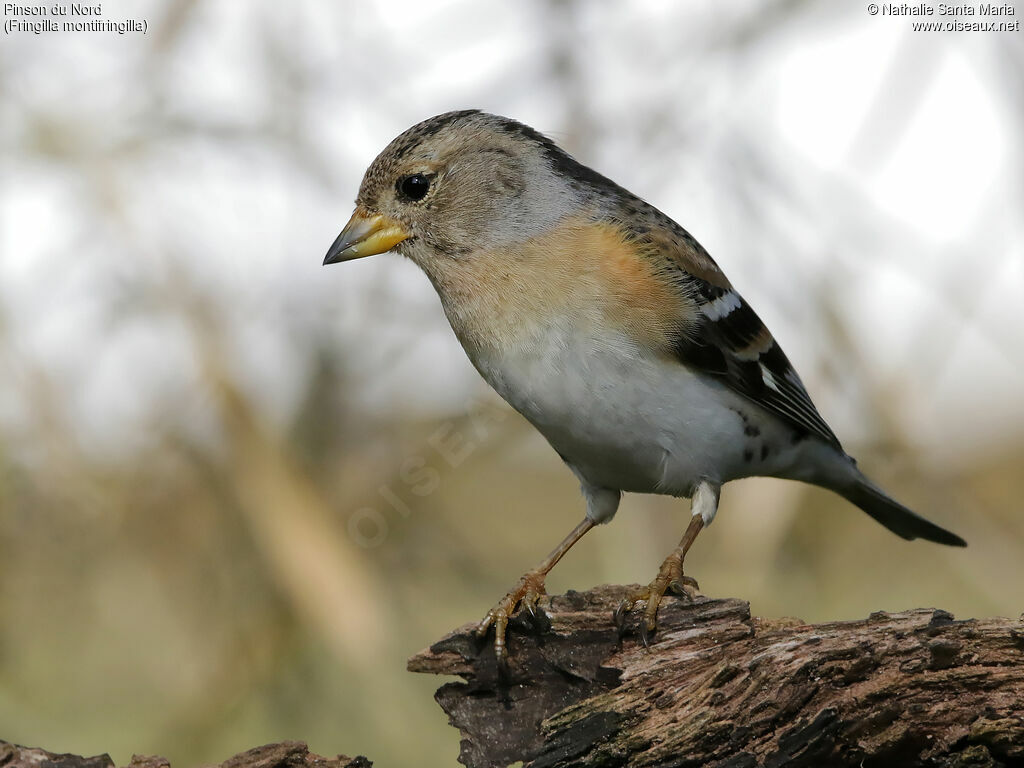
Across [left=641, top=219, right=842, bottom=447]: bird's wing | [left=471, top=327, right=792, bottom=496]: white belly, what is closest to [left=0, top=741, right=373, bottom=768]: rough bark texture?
[left=471, top=327, right=792, bottom=496]: white belly

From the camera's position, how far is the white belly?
3160 millimetres

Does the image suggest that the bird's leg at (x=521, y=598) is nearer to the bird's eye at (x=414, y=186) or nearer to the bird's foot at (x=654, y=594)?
the bird's foot at (x=654, y=594)

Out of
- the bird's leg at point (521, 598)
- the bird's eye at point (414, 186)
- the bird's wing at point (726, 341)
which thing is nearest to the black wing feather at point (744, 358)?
the bird's wing at point (726, 341)

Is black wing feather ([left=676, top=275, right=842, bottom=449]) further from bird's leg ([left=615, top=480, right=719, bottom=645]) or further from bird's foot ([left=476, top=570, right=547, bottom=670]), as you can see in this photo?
bird's foot ([left=476, top=570, right=547, bottom=670])

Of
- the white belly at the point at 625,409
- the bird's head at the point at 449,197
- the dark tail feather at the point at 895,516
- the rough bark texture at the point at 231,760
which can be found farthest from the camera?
the dark tail feather at the point at 895,516

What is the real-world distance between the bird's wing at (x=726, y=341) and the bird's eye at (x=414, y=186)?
0.80 meters

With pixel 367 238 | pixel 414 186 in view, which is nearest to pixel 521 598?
pixel 367 238

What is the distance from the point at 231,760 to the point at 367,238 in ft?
5.90

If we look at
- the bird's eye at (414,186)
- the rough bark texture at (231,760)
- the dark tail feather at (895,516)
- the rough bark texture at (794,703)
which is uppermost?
the bird's eye at (414,186)

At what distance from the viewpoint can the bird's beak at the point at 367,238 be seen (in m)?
3.61

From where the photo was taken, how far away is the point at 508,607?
316 centimetres

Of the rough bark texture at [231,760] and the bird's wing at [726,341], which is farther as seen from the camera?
the bird's wing at [726,341]

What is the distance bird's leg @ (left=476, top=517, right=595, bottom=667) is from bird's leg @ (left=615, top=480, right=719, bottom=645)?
32cm

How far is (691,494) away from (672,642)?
0.69 m
